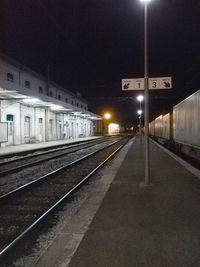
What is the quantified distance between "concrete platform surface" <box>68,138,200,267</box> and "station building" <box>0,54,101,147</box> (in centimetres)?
1618

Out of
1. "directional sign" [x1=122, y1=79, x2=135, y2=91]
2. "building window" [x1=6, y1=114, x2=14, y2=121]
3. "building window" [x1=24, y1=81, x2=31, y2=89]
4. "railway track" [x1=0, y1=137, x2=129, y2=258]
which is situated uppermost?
"building window" [x1=24, y1=81, x2=31, y2=89]

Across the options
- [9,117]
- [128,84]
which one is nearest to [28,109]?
[9,117]

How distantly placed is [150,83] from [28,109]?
26.3 meters

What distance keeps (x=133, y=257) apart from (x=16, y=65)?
35.6 m

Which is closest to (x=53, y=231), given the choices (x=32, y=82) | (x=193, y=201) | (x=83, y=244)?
(x=83, y=244)

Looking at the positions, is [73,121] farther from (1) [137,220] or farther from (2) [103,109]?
(1) [137,220]

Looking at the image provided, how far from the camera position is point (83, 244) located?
16.4 ft

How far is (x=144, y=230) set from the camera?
5.65 metres

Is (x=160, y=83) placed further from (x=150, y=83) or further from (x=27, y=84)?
(x=27, y=84)

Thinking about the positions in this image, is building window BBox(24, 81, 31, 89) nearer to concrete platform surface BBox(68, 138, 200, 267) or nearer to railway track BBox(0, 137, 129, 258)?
railway track BBox(0, 137, 129, 258)

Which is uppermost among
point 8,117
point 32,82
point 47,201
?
point 32,82

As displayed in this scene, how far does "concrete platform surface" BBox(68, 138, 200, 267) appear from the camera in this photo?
174 inches

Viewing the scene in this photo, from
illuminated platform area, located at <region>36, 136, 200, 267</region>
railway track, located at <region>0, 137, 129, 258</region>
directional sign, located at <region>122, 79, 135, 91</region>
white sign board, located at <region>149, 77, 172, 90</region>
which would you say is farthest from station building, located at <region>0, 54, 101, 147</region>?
illuminated platform area, located at <region>36, 136, 200, 267</region>

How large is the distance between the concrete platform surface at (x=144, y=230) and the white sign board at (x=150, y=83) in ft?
9.84
